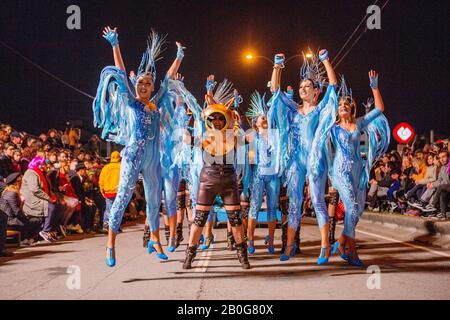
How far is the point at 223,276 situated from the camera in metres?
6.27

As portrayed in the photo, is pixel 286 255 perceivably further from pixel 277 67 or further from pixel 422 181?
pixel 422 181

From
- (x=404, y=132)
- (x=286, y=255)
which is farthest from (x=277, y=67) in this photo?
(x=404, y=132)

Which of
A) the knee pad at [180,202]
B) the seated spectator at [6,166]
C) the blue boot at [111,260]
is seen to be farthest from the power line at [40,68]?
the blue boot at [111,260]

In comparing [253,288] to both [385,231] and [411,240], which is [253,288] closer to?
[411,240]

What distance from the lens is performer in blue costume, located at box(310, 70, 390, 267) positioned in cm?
713

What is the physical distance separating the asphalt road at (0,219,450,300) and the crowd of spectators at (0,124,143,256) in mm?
1022

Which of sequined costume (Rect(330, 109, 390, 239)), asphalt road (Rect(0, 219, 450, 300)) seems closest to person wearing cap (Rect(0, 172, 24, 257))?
asphalt road (Rect(0, 219, 450, 300))

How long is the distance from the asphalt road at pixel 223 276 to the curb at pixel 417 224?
0.53 meters

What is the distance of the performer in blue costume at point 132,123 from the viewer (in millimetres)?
6559

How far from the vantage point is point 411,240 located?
10234 mm

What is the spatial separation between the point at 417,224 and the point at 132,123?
261 inches

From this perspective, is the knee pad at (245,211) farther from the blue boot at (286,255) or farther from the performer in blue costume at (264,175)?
the blue boot at (286,255)

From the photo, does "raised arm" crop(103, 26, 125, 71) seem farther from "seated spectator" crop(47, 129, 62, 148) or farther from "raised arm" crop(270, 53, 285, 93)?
"seated spectator" crop(47, 129, 62, 148)

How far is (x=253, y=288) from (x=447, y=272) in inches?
101
